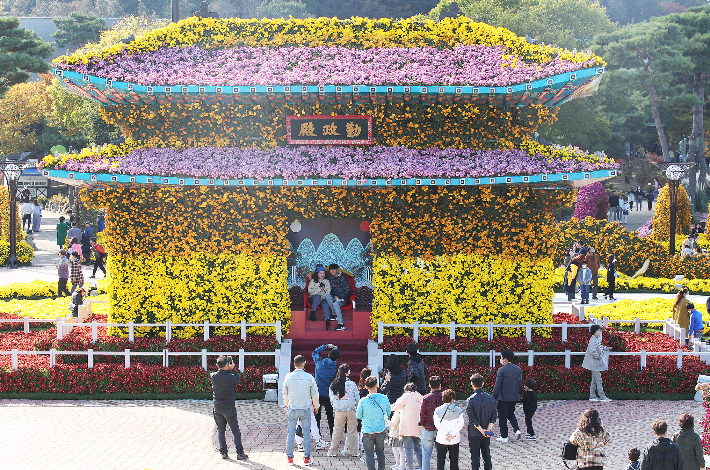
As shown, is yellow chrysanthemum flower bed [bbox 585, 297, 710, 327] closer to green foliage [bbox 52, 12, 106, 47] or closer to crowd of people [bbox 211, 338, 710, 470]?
crowd of people [bbox 211, 338, 710, 470]

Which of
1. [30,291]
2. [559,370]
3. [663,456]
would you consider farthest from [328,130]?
[30,291]

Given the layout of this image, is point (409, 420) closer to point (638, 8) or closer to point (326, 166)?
point (326, 166)

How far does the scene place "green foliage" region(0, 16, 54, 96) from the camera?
43562mm

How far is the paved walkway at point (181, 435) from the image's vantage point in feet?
39.7

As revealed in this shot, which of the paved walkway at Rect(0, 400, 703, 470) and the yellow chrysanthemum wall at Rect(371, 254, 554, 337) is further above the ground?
the yellow chrysanthemum wall at Rect(371, 254, 554, 337)

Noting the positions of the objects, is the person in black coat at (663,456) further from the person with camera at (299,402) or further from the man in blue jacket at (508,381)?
the person with camera at (299,402)

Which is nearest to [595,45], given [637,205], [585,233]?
[637,205]

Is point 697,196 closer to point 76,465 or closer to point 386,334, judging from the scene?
point 386,334

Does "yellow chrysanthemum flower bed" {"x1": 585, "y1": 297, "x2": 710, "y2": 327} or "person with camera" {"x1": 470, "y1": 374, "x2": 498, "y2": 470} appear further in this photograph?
"yellow chrysanthemum flower bed" {"x1": 585, "y1": 297, "x2": 710, "y2": 327}

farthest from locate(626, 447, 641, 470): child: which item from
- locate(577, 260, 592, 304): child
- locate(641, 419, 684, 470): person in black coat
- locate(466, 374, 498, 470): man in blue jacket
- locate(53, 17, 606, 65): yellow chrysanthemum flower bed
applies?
locate(577, 260, 592, 304): child

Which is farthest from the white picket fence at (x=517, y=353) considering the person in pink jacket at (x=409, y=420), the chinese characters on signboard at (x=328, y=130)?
the person in pink jacket at (x=409, y=420)

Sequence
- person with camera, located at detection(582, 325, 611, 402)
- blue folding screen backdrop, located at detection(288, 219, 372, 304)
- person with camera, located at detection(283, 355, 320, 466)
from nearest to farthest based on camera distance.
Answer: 1. person with camera, located at detection(283, 355, 320, 466)
2. person with camera, located at detection(582, 325, 611, 402)
3. blue folding screen backdrop, located at detection(288, 219, 372, 304)

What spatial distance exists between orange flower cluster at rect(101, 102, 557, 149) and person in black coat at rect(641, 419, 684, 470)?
10238 mm

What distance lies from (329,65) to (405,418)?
961 centimetres
